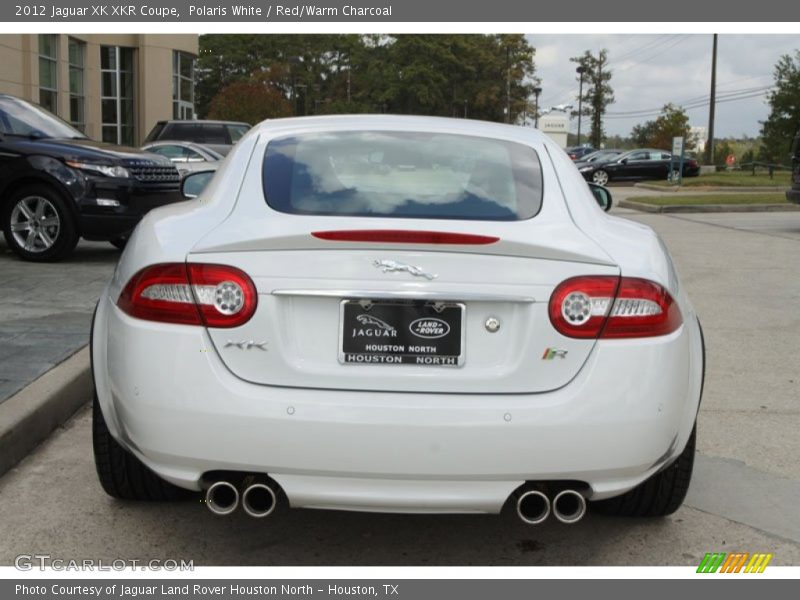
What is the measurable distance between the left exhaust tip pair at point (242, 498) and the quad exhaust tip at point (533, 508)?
0.77 metres

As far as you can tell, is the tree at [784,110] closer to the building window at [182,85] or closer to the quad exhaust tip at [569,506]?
the building window at [182,85]

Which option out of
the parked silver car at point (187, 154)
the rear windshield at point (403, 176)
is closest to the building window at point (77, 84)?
the parked silver car at point (187, 154)

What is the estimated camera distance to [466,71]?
108 m

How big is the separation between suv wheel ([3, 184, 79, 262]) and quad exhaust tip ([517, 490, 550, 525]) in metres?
8.30

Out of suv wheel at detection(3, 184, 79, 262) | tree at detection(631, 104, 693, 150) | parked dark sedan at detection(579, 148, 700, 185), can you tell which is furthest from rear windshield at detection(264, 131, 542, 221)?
tree at detection(631, 104, 693, 150)

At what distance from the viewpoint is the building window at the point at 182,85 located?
47.7 metres

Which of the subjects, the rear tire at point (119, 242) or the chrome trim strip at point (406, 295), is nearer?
the chrome trim strip at point (406, 295)

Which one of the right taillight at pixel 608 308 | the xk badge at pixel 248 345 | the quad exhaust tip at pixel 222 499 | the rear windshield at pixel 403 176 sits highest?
the rear windshield at pixel 403 176

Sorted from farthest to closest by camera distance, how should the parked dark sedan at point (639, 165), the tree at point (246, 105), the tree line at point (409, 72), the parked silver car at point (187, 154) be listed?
the tree line at point (409, 72) → the tree at point (246, 105) → the parked dark sedan at point (639, 165) → the parked silver car at point (187, 154)

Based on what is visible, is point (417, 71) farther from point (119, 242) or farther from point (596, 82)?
point (119, 242)

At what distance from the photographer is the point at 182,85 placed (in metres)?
49.8

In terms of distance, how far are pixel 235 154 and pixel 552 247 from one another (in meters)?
1.39

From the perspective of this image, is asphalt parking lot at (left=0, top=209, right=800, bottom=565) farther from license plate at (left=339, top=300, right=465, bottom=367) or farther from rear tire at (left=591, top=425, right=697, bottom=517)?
license plate at (left=339, top=300, right=465, bottom=367)

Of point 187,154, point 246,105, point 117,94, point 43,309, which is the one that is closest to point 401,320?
point 43,309
